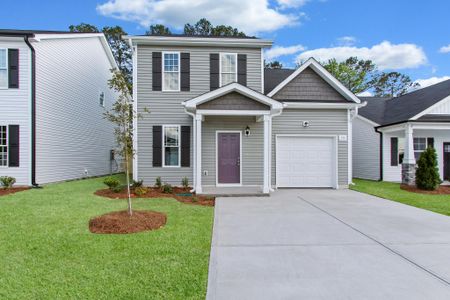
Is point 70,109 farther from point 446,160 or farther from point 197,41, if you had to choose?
point 446,160

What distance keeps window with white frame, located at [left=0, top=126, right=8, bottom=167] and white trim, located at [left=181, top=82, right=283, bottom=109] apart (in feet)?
23.3

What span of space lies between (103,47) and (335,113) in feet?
45.9

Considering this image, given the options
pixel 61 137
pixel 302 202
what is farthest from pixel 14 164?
pixel 302 202

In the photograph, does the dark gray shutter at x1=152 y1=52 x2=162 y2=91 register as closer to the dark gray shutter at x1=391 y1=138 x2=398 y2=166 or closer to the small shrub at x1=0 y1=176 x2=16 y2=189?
the small shrub at x1=0 y1=176 x2=16 y2=189

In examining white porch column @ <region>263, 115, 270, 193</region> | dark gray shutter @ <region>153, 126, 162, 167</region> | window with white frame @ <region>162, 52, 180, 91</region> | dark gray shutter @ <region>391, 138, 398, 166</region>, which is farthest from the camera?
dark gray shutter @ <region>391, 138, 398, 166</region>

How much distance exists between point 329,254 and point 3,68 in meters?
13.0

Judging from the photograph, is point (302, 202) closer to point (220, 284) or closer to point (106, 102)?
point (220, 284)

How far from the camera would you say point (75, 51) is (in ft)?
48.1

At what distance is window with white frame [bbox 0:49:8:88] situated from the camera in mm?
11336

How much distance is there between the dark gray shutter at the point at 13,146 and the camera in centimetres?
1123

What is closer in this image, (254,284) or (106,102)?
(254,284)

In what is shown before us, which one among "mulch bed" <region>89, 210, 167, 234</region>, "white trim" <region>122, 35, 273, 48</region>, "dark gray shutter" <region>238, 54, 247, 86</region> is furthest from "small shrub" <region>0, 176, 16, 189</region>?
"dark gray shutter" <region>238, 54, 247, 86</region>

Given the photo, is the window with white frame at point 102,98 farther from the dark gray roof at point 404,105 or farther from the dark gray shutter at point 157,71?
the dark gray roof at point 404,105

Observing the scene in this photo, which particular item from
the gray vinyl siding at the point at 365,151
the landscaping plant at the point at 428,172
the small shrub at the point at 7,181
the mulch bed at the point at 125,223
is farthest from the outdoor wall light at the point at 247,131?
the small shrub at the point at 7,181
